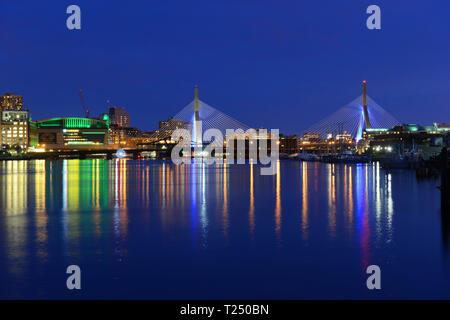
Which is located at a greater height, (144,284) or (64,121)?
(64,121)

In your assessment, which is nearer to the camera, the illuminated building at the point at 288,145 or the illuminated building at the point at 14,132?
A: the illuminated building at the point at 14,132

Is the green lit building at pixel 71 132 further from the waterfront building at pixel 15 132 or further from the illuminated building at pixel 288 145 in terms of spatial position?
the illuminated building at pixel 288 145

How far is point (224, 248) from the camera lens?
14.2 meters

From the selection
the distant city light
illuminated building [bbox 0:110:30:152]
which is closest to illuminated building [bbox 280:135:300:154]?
the distant city light

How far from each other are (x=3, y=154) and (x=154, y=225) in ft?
402

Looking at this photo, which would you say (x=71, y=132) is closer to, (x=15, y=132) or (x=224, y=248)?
(x=15, y=132)

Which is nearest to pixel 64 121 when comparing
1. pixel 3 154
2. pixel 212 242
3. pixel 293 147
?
pixel 3 154

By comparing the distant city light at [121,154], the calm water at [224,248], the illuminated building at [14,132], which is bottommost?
the calm water at [224,248]

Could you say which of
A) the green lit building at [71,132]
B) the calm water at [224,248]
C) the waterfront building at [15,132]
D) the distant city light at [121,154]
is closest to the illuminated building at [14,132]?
the waterfront building at [15,132]

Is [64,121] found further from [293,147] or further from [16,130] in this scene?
[293,147]

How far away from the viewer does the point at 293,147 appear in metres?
172

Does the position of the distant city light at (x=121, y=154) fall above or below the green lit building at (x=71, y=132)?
below

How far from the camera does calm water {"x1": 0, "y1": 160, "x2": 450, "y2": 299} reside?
10.6 metres

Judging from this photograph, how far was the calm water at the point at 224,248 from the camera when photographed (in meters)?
10.6
